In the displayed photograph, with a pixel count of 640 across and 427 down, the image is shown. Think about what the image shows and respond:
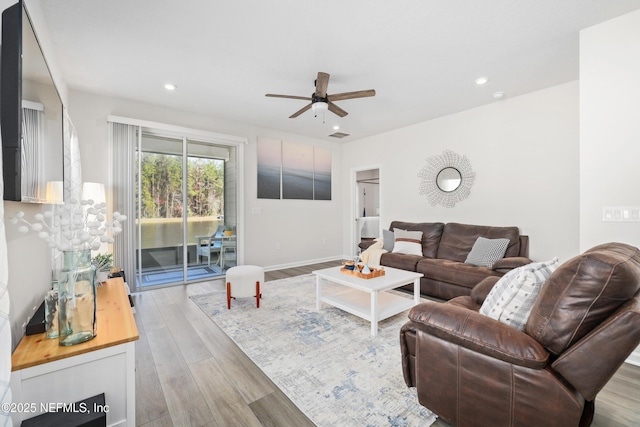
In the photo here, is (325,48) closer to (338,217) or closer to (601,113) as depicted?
(601,113)

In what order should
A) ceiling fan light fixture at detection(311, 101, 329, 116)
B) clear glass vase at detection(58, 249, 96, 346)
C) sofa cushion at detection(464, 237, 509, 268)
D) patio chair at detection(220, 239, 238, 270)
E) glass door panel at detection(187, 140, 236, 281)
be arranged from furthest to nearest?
patio chair at detection(220, 239, 238, 270) < glass door panel at detection(187, 140, 236, 281) < sofa cushion at detection(464, 237, 509, 268) < ceiling fan light fixture at detection(311, 101, 329, 116) < clear glass vase at detection(58, 249, 96, 346)

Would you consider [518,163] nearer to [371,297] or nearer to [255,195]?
[371,297]

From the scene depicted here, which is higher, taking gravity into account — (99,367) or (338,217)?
(338,217)

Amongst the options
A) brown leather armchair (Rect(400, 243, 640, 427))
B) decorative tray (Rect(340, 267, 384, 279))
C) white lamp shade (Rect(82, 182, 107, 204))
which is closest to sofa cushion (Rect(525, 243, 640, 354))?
brown leather armchair (Rect(400, 243, 640, 427))

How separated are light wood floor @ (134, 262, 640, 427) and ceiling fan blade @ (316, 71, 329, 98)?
2579mm

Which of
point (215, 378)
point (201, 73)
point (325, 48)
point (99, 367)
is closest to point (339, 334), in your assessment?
point (215, 378)

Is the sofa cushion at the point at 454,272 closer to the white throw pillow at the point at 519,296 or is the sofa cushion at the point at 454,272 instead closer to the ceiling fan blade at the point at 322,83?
the white throw pillow at the point at 519,296

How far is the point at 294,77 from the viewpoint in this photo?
3184 millimetres

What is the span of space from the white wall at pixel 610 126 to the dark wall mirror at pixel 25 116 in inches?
147

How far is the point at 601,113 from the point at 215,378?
3.71m

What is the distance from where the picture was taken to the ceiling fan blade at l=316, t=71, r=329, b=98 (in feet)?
8.52

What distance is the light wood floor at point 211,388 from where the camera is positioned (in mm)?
1586

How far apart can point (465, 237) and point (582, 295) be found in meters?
3.09

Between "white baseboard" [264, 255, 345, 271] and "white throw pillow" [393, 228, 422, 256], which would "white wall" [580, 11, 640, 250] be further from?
"white baseboard" [264, 255, 345, 271]
